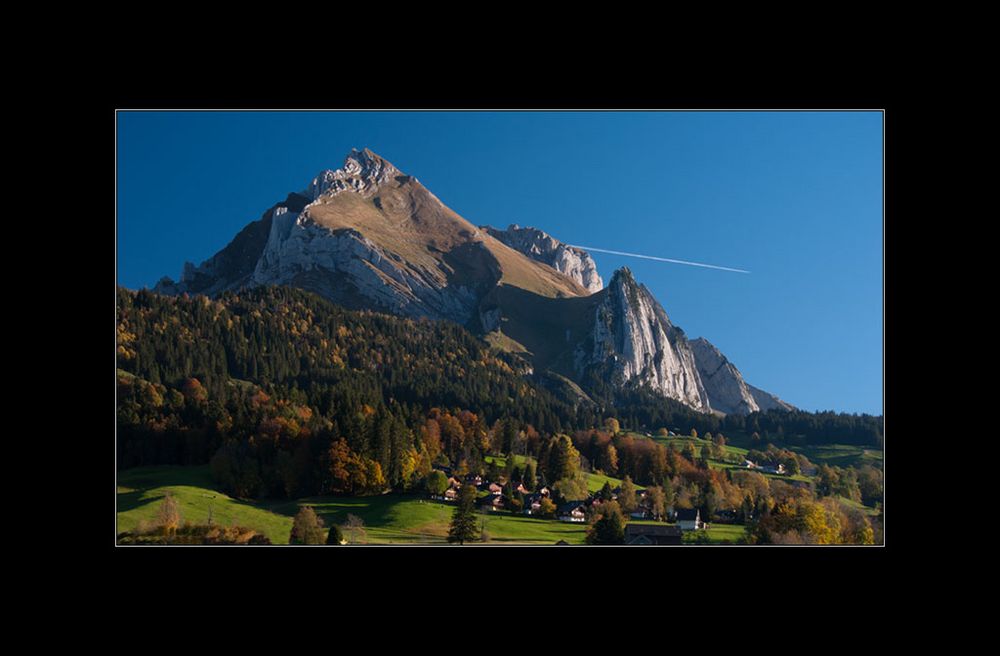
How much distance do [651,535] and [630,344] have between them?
5482 inches

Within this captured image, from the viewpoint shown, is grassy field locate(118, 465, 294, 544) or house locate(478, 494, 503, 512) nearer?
grassy field locate(118, 465, 294, 544)

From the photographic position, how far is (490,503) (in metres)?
58.8

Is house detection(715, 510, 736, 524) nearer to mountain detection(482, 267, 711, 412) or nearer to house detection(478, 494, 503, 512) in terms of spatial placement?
house detection(478, 494, 503, 512)

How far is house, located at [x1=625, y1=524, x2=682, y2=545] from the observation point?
50.4 metres

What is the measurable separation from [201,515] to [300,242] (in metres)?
141

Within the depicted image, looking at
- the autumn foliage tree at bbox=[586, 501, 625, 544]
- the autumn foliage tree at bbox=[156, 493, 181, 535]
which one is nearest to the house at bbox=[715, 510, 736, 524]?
the autumn foliage tree at bbox=[586, 501, 625, 544]

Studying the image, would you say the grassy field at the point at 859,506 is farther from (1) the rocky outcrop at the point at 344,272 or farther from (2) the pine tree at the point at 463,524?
(1) the rocky outcrop at the point at 344,272

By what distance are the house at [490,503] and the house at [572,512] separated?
3860mm

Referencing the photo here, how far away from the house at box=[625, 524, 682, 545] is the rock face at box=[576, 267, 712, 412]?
124m

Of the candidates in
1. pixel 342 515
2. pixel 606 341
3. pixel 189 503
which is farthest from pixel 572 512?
pixel 606 341

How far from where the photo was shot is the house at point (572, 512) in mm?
57716

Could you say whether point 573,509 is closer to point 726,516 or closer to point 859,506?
point 726,516

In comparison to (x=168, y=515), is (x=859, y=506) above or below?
below
